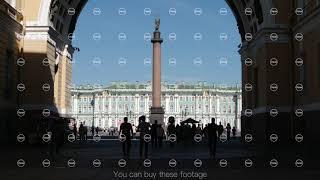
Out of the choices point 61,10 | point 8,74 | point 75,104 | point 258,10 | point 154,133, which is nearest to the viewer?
A: point 154,133

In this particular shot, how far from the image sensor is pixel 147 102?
149750 mm

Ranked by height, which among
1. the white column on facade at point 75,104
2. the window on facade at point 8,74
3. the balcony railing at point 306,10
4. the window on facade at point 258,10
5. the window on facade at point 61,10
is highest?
the window on facade at point 61,10

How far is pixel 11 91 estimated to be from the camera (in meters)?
36.3

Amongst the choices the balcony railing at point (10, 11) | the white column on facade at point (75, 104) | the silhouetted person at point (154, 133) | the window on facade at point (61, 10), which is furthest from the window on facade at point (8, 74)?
the white column on facade at point (75, 104)

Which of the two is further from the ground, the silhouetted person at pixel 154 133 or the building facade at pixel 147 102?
→ the building facade at pixel 147 102

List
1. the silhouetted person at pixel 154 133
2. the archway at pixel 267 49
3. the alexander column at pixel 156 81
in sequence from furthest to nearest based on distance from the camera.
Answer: the alexander column at pixel 156 81, the archway at pixel 267 49, the silhouetted person at pixel 154 133

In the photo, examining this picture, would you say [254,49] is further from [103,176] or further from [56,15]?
[103,176]

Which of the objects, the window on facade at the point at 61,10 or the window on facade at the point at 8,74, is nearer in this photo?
the window on facade at the point at 8,74

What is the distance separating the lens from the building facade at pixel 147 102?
129 meters

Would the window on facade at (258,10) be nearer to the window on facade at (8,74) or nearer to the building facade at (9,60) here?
the building facade at (9,60)

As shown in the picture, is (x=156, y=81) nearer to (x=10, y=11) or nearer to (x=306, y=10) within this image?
(x=10, y=11)

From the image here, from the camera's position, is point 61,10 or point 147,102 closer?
point 61,10

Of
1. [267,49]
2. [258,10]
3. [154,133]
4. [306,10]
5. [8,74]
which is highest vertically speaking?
[258,10]

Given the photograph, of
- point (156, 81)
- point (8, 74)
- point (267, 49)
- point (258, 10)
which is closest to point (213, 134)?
point (267, 49)
